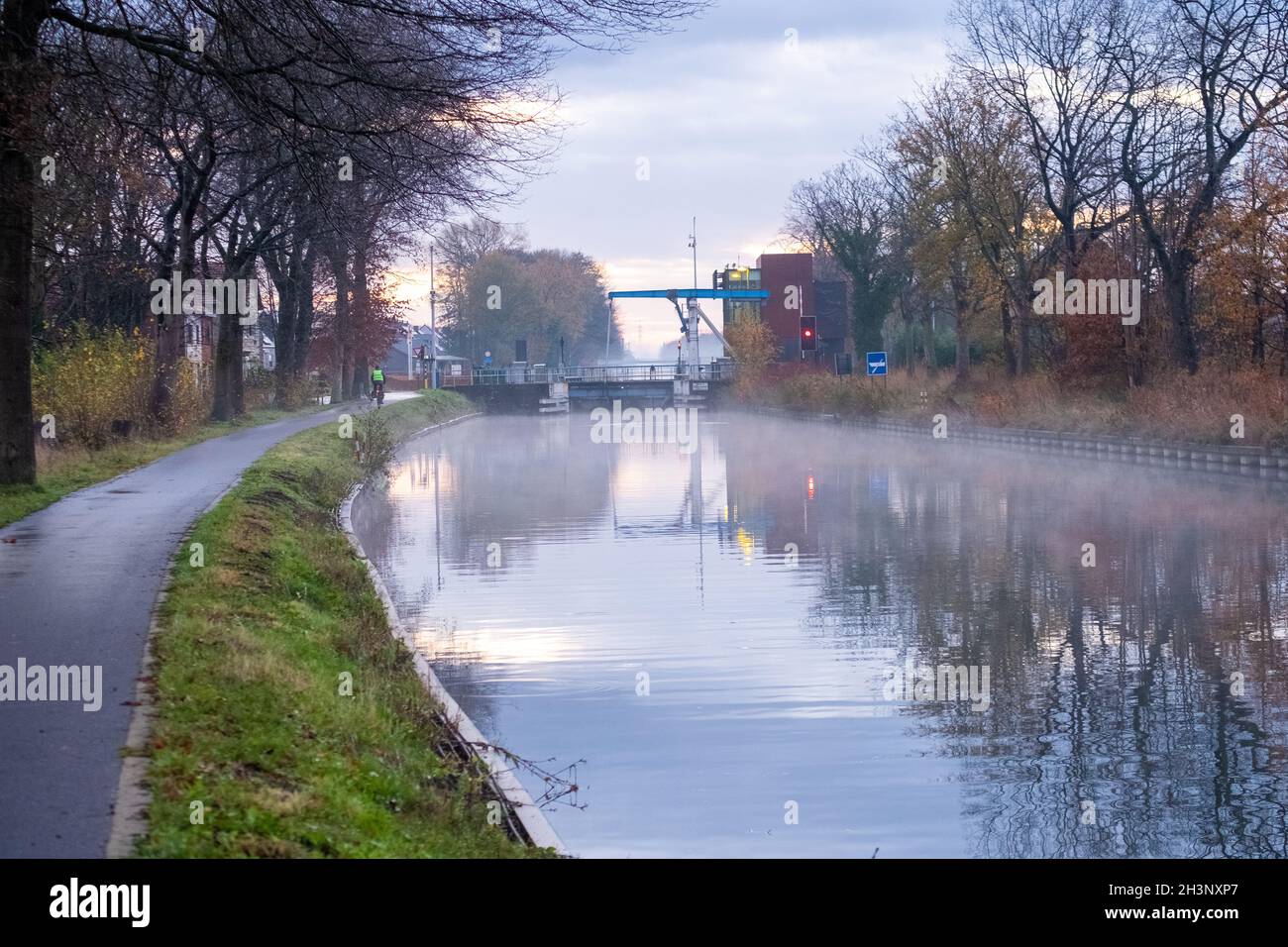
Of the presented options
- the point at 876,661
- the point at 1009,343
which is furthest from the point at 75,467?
the point at 1009,343

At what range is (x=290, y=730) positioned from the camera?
9023 millimetres

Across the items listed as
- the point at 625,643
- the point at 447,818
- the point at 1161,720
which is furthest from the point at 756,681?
the point at 447,818

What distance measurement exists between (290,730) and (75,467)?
19.0m

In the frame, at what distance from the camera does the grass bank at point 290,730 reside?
283 inches

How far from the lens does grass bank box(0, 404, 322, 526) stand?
20547mm

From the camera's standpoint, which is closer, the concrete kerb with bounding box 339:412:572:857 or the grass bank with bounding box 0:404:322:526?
the concrete kerb with bounding box 339:412:572:857

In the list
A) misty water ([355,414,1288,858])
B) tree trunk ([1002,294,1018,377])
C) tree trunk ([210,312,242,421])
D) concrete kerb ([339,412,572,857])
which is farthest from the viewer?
tree trunk ([1002,294,1018,377])

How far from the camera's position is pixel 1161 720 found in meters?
11.9

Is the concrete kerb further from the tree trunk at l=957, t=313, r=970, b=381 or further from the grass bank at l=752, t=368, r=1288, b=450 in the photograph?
the tree trunk at l=957, t=313, r=970, b=381

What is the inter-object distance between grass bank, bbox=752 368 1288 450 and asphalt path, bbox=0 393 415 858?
22.1m

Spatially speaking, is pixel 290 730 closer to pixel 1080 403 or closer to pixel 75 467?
pixel 75 467

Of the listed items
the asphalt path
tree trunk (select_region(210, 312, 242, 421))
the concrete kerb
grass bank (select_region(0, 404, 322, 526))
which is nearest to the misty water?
the concrete kerb
